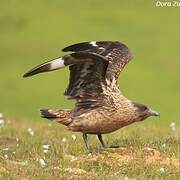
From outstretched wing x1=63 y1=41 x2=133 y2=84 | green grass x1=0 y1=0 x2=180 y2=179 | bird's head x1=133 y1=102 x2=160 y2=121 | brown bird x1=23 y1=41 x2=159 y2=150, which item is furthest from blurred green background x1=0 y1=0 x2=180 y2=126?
brown bird x1=23 y1=41 x2=159 y2=150

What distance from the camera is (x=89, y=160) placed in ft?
30.3

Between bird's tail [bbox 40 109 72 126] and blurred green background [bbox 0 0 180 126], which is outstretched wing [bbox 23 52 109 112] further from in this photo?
blurred green background [bbox 0 0 180 126]

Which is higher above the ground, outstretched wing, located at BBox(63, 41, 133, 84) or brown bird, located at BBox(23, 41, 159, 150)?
outstretched wing, located at BBox(63, 41, 133, 84)

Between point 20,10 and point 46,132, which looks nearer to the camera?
point 46,132

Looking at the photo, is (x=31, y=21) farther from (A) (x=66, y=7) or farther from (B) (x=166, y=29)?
(B) (x=166, y=29)

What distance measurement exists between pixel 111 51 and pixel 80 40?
16739mm

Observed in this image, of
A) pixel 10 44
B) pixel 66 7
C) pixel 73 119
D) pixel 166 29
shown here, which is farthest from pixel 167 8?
pixel 73 119

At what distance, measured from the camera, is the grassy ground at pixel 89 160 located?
26.9 ft

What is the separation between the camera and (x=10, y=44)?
28.2 meters

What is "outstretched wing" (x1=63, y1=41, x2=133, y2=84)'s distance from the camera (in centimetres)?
1049

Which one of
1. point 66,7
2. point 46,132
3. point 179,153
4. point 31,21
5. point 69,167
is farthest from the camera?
point 66,7

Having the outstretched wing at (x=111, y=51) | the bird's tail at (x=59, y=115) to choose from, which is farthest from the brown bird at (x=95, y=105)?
the outstretched wing at (x=111, y=51)

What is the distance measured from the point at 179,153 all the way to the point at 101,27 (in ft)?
63.6

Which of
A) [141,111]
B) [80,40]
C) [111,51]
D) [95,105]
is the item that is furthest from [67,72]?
[95,105]
